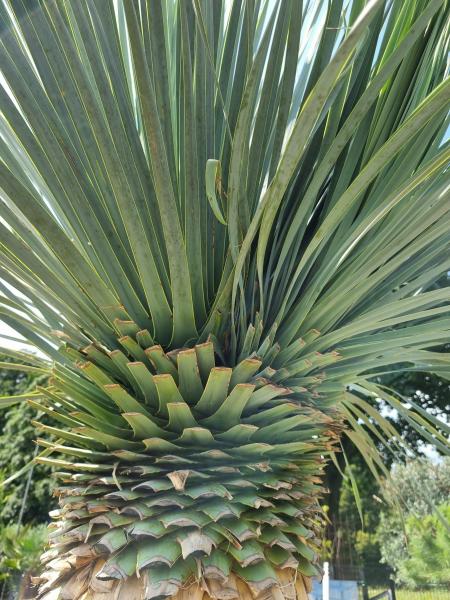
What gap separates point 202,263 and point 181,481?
536mm

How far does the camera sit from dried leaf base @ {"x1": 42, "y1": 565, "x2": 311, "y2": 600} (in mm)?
1091

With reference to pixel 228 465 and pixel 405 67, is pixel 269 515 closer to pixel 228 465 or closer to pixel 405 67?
pixel 228 465

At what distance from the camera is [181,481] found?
1147 mm

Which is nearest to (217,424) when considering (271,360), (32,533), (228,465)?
(228,465)

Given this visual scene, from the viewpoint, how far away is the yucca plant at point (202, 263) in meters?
1.12

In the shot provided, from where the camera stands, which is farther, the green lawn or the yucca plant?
the green lawn

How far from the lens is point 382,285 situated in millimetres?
1638

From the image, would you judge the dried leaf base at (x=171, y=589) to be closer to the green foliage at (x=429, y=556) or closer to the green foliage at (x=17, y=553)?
the green foliage at (x=17, y=553)

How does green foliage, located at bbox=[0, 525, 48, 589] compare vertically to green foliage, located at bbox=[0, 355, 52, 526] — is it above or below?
below

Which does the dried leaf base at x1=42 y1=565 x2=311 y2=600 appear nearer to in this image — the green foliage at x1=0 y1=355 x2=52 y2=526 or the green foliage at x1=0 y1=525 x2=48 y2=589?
the green foliage at x1=0 y1=525 x2=48 y2=589

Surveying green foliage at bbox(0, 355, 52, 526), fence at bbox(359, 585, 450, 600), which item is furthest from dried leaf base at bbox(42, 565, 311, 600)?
green foliage at bbox(0, 355, 52, 526)

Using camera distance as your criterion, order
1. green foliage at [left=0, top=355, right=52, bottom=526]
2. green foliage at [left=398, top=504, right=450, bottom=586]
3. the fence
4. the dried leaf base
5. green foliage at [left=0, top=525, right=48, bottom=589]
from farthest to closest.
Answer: green foliage at [left=0, top=355, right=52, bottom=526] < green foliage at [left=398, top=504, right=450, bottom=586] < green foliage at [left=0, top=525, right=48, bottom=589] < the fence < the dried leaf base

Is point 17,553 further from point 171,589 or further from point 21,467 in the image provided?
point 171,589

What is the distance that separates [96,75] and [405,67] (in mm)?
921
